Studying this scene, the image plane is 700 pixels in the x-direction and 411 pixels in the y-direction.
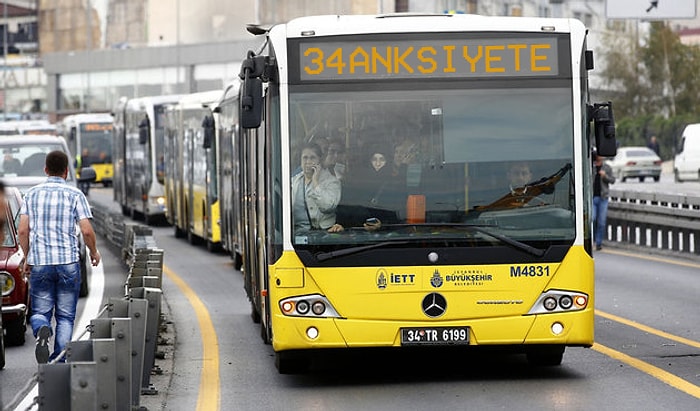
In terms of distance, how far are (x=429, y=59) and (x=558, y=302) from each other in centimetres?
197

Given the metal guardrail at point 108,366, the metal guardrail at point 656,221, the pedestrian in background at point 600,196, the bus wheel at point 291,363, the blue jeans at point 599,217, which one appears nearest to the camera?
the metal guardrail at point 108,366

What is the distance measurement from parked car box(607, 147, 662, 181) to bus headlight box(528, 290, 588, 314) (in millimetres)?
59382

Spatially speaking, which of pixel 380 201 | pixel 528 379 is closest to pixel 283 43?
pixel 380 201

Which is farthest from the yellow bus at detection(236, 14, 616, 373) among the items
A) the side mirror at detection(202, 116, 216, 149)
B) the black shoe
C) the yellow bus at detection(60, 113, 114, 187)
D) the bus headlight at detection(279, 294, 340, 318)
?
the yellow bus at detection(60, 113, 114, 187)

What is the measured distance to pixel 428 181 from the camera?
38.4 ft

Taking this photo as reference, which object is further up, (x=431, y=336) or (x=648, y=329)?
(x=431, y=336)

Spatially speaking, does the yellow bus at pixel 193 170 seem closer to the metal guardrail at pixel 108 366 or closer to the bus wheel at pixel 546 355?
the bus wheel at pixel 546 355

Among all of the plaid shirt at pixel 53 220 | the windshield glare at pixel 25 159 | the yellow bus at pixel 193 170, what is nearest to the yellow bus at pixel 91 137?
the yellow bus at pixel 193 170

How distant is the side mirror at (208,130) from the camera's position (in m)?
28.5

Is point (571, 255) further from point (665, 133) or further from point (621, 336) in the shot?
point (665, 133)

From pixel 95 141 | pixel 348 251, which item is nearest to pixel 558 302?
pixel 348 251

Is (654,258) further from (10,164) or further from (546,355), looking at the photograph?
(546,355)

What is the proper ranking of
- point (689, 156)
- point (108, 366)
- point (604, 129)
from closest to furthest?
1. point (108, 366)
2. point (604, 129)
3. point (689, 156)

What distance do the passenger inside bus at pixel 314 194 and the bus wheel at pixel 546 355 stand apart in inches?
72.3
